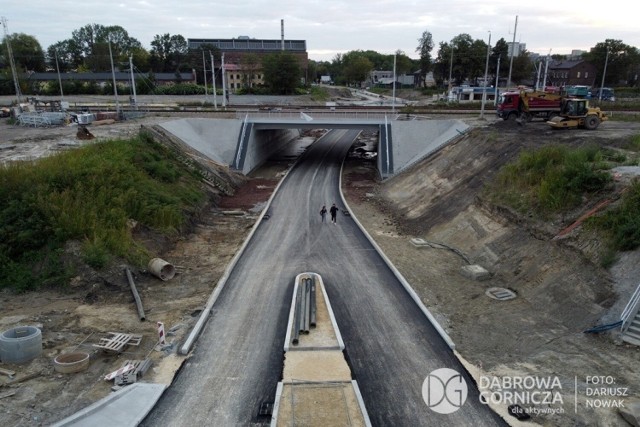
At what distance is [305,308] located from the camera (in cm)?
1628

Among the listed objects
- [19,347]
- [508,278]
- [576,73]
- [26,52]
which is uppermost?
[26,52]

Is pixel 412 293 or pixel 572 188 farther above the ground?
pixel 572 188

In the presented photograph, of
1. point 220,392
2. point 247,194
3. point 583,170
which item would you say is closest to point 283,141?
point 247,194

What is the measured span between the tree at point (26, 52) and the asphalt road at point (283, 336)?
410 feet

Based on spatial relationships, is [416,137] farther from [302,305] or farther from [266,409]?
[266,409]

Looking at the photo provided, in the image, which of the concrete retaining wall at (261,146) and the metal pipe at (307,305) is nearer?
the metal pipe at (307,305)

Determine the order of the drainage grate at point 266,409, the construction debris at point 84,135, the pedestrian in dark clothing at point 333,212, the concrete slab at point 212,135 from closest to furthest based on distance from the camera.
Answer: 1. the drainage grate at point 266,409
2. the pedestrian in dark clothing at point 333,212
3. the construction debris at point 84,135
4. the concrete slab at point 212,135

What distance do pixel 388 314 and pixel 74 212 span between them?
15.3m

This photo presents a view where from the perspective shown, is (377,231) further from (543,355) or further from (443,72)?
(443,72)

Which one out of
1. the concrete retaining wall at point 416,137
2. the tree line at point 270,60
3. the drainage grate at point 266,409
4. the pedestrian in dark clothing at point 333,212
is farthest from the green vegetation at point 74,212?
the tree line at point 270,60

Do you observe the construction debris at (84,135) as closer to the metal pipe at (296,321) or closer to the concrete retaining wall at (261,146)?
the concrete retaining wall at (261,146)

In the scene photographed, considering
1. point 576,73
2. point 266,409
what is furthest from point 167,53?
point 266,409

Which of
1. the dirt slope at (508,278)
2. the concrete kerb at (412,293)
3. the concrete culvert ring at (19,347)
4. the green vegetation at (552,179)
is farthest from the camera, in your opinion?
the green vegetation at (552,179)

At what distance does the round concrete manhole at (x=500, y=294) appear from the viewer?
17.7 metres
